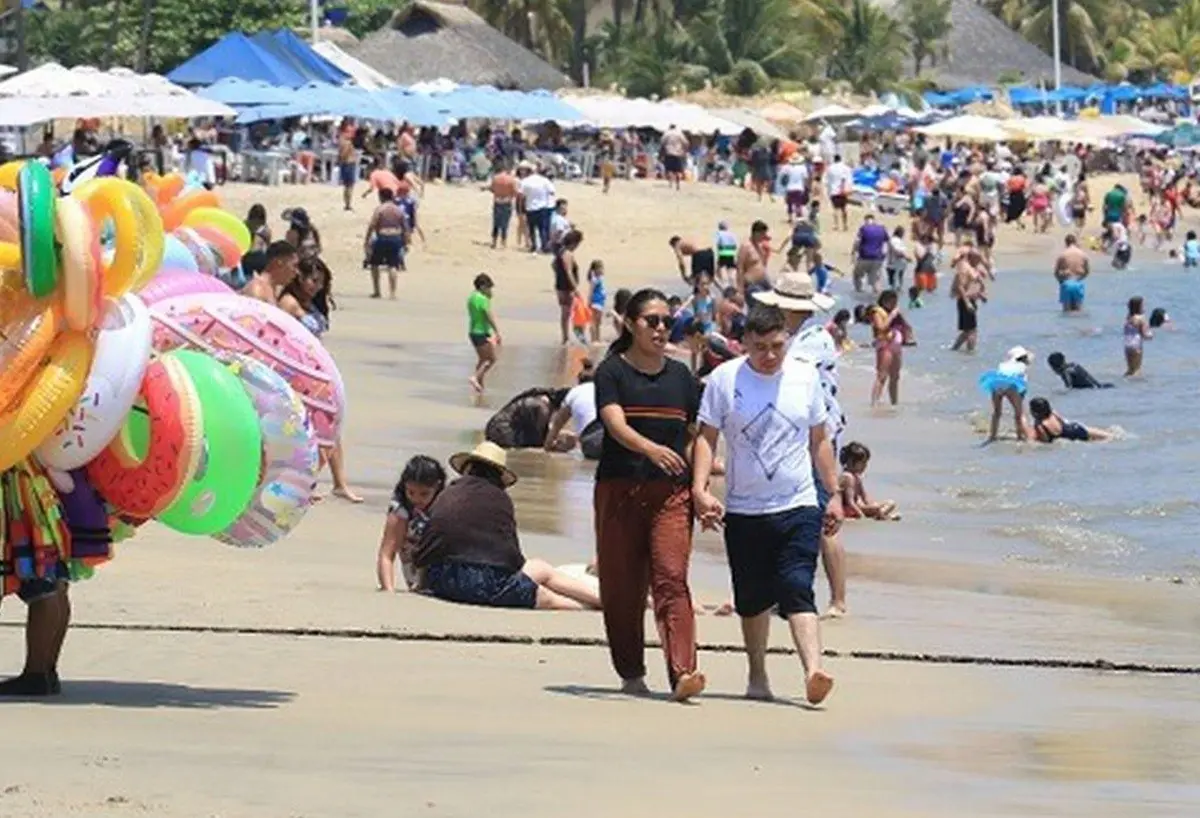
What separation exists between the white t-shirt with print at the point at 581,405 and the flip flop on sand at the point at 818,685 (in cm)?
855

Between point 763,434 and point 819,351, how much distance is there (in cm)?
209

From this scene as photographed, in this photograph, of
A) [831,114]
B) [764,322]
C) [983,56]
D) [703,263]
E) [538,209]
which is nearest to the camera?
[764,322]

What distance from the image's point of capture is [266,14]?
55500 mm

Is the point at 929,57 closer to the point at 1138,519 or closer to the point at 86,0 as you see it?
the point at 86,0

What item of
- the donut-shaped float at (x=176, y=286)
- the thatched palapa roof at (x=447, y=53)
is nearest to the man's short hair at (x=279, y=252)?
the donut-shaped float at (x=176, y=286)

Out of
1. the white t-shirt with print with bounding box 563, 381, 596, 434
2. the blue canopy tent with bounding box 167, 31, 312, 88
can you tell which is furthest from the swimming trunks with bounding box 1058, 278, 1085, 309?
Result: the white t-shirt with print with bounding box 563, 381, 596, 434

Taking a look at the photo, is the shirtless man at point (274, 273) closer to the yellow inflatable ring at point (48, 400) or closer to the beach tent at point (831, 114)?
the yellow inflatable ring at point (48, 400)

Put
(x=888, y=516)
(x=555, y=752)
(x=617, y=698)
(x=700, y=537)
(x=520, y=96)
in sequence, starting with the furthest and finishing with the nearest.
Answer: (x=520, y=96)
(x=888, y=516)
(x=700, y=537)
(x=617, y=698)
(x=555, y=752)

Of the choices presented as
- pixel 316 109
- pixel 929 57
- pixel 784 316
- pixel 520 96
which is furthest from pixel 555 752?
pixel 929 57

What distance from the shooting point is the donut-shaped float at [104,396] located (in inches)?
299

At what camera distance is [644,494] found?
8.67 meters

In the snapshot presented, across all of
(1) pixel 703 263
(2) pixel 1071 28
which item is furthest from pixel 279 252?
(2) pixel 1071 28

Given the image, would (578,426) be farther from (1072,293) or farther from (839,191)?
(839,191)

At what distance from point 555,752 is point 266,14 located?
4937 cm
